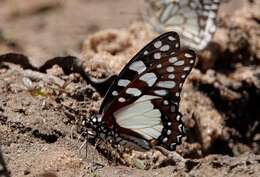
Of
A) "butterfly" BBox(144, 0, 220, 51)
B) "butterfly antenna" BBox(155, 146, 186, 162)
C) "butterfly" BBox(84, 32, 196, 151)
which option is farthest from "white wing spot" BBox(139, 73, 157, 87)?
"butterfly" BBox(144, 0, 220, 51)

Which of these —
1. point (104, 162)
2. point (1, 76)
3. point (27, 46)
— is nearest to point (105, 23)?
point (27, 46)

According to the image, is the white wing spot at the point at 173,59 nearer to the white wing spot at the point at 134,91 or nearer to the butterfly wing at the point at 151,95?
the butterfly wing at the point at 151,95

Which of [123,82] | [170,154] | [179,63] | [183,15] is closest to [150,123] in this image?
[170,154]

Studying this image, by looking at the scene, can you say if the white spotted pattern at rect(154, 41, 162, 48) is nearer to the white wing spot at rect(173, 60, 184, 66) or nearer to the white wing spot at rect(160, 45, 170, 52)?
the white wing spot at rect(160, 45, 170, 52)

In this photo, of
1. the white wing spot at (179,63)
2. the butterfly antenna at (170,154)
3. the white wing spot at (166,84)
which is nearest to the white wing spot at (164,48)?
the white wing spot at (179,63)

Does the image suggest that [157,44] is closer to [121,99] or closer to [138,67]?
[138,67]

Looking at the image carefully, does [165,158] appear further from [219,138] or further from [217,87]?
[217,87]
